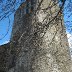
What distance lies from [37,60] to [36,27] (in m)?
0.57

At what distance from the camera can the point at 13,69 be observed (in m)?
5.33

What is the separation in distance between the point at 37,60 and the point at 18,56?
0.63 meters

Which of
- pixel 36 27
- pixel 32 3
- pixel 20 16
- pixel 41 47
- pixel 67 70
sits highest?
pixel 20 16

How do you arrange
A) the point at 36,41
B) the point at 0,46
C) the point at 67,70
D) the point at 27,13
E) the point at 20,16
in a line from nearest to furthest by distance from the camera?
the point at 36,41 → the point at 67,70 → the point at 27,13 → the point at 20,16 → the point at 0,46

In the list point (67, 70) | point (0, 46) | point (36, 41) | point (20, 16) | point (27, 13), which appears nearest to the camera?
point (36, 41)

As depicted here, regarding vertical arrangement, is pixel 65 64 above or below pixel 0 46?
below

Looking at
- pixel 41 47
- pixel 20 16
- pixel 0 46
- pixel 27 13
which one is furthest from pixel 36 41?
pixel 0 46

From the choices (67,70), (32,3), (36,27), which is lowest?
(67,70)

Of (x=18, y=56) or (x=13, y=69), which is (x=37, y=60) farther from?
(x=13, y=69)

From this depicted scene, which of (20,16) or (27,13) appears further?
(20,16)

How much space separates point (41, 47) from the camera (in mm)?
4418

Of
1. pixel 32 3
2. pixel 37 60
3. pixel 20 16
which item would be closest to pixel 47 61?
pixel 37 60

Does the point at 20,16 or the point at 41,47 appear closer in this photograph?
the point at 41,47

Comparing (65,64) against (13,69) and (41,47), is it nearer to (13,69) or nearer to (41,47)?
(41,47)
